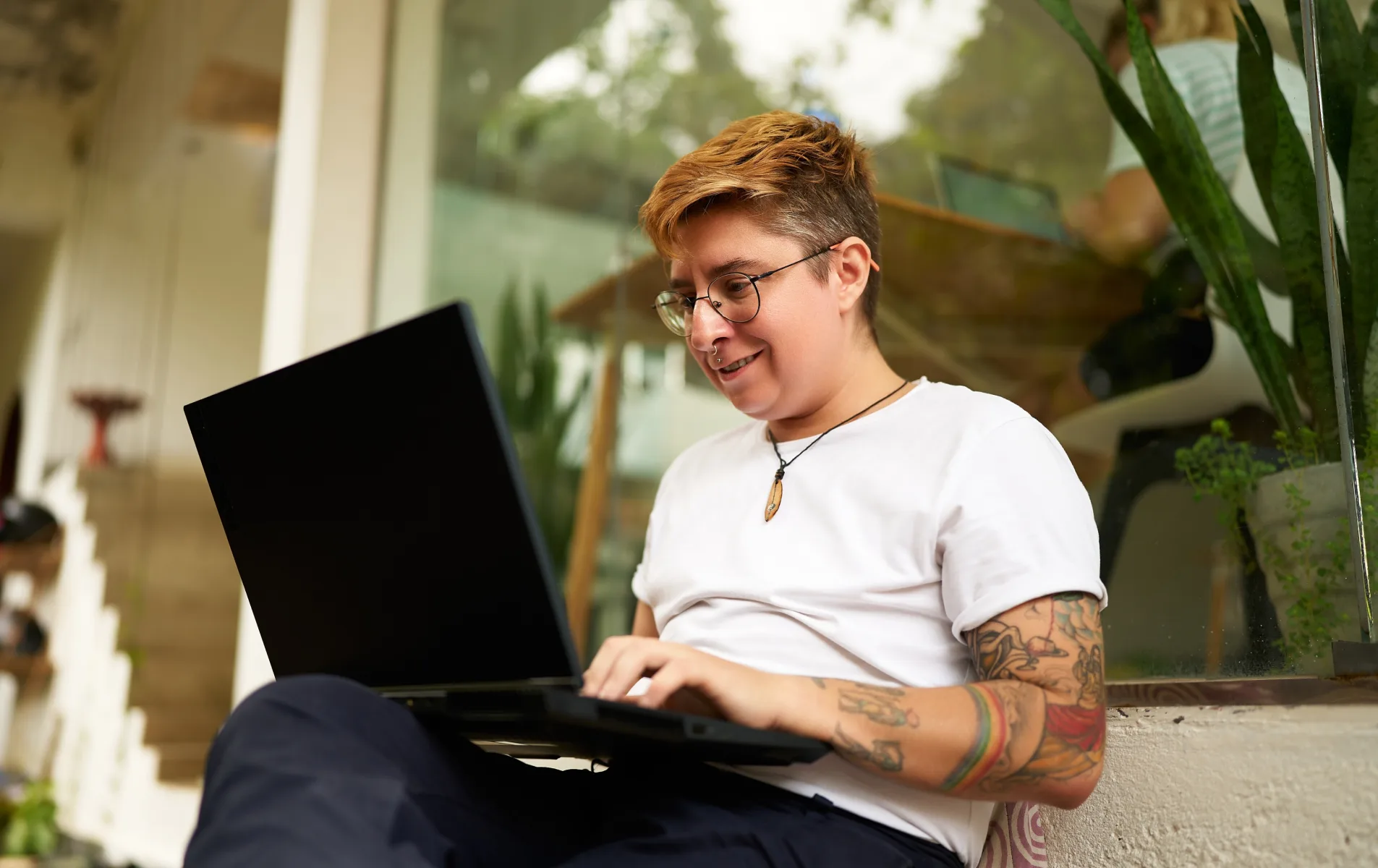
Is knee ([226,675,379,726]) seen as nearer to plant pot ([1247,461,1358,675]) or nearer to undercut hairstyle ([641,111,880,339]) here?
undercut hairstyle ([641,111,880,339])

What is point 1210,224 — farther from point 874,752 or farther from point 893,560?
point 874,752

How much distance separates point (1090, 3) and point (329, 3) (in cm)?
253

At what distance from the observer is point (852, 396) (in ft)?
3.92

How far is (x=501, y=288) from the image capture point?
3.21 m

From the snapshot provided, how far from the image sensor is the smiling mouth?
3.85ft

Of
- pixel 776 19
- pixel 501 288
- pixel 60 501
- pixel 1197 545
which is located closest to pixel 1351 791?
pixel 1197 545

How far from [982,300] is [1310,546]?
1.21 metres

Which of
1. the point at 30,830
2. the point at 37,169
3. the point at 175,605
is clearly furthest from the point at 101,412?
the point at 37,169

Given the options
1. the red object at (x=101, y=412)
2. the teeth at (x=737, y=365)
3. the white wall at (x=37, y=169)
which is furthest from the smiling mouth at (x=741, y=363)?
the white wall at (x=37, y=169)

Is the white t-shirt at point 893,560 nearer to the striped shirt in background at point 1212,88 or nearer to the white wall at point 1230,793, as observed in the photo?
the white wall at point 1230,793

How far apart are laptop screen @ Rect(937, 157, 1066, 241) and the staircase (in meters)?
3.10

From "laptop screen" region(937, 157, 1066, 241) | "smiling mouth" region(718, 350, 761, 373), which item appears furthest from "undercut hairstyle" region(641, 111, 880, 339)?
"laptop screen" region(937, 157, 1066, 241)

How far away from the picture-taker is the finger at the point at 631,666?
2.74 ft

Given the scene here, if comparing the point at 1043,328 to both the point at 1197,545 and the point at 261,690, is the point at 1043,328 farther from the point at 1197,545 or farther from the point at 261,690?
the point at 261,690
